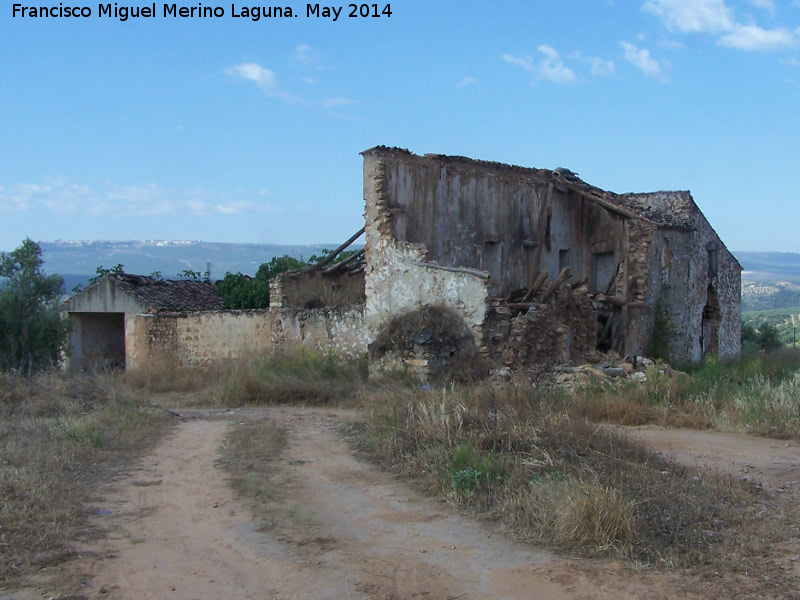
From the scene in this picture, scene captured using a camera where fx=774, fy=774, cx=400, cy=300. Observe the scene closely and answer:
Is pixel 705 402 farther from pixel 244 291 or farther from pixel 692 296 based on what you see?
pixel 244 291

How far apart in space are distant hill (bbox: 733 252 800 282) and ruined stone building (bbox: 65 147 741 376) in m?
133

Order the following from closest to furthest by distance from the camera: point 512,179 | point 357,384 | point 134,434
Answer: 1. point 134,434
2. point 357,384
3. point 512,179

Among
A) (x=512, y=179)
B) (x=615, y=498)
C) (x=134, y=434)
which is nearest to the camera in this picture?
(x=615, y=498)

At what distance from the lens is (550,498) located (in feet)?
20.4

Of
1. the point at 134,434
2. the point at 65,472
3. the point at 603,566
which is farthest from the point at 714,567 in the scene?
the point at 134,434

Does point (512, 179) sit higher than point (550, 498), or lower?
higher

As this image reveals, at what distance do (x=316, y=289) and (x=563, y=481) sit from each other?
14401 mm

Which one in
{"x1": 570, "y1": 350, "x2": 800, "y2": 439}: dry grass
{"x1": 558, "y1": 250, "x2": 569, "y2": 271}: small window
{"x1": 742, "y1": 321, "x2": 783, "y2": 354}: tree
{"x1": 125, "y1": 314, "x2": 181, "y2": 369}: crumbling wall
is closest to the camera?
{"x1": 570, "y1": 350, "x2": 800, "y2": 439}: dry grass

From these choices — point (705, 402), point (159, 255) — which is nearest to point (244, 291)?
point (705, 402)

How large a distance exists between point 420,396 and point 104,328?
55.7 feet

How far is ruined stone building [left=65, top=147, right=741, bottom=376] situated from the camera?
615 inches

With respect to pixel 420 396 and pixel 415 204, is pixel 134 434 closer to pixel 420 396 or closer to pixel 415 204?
pixel 420 396

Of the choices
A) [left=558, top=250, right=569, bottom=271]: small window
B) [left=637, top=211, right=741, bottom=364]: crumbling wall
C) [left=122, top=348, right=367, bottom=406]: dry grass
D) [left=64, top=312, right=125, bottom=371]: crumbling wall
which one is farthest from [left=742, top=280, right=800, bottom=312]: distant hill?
[left=122, top=348, right=367, bottom=406]: dry grass

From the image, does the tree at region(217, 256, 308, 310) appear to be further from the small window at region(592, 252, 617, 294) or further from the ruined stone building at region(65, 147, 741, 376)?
the small window at region(592, 252, 617, 294)
